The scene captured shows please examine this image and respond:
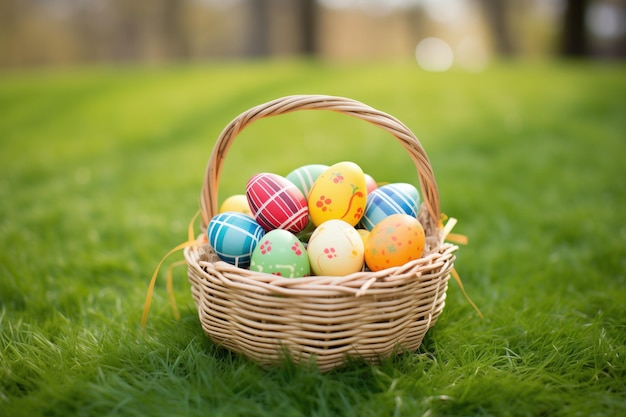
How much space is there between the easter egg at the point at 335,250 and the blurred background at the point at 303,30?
10125 mm

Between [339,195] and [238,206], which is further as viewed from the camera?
[238,206]

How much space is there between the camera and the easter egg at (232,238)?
1.71m

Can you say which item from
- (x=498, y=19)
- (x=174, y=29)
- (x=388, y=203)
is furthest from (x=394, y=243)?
(x=498, y=19)

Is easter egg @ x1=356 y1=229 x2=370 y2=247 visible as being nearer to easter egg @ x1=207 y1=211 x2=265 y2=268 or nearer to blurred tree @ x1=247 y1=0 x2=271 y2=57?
easter egg @ x1=207 y1=211 x2=265 y2=268

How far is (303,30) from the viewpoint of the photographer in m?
12.1

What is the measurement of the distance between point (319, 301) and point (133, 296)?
1203mm

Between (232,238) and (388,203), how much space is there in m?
0.60

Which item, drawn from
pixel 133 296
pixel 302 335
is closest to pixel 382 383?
pixel 302 335

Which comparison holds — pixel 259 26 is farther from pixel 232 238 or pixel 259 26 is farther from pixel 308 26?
pixel 232 238

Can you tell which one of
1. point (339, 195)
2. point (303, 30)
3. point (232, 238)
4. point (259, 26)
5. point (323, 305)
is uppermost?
point (259, 26)

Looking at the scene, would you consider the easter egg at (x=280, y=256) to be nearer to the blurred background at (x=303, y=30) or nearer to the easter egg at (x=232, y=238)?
the easter egg at (x=232, y=238)

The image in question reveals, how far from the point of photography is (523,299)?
2221 mm

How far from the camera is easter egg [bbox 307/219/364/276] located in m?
1.64

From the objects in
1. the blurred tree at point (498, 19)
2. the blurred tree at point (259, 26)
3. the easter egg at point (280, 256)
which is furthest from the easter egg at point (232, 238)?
the blurred tree at point (498, 19)
